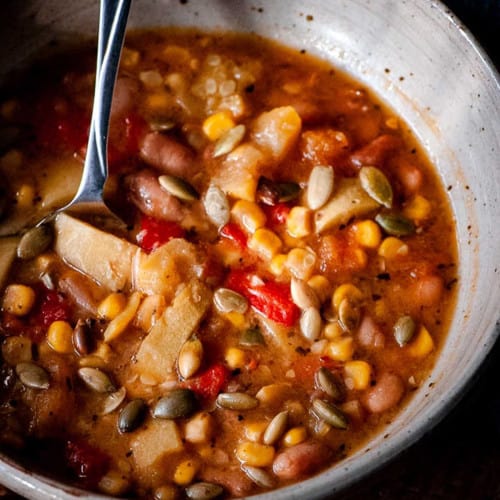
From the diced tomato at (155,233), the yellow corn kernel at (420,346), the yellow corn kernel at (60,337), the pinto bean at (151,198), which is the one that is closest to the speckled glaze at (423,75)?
the yellow corn kernel at (420,346)

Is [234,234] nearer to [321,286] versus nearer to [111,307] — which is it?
[321,286]

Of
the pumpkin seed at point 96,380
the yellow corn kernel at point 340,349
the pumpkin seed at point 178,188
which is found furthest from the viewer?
the pumpkin seed at point 178,188

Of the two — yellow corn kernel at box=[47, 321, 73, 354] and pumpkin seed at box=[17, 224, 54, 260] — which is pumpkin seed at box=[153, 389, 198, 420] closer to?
yellow corn kernel at box=[47, 321, 73, 354]

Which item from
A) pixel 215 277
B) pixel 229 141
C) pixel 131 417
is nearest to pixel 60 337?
pixel 131 417

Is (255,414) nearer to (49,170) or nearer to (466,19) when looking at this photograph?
(49,170)

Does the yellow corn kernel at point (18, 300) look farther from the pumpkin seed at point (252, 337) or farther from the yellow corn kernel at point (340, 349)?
the yellow corn kernel at point (340, 349)

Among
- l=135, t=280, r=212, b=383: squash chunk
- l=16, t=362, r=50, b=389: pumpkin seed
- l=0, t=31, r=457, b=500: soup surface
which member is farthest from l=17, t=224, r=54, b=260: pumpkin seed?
l=135, t=280, r=212, b=383: squash chunk
